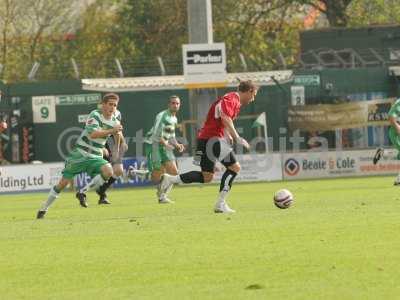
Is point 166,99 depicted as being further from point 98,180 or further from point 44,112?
point 98,180

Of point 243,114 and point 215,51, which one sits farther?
point 243,114

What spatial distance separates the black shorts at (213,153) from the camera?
19.8m

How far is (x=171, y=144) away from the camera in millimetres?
27562

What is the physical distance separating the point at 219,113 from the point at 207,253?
7.01 m

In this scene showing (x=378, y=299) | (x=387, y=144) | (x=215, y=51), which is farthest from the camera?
(x=387, y=144)

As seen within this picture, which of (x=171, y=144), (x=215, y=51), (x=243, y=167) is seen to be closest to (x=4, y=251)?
(x=171, y=144)

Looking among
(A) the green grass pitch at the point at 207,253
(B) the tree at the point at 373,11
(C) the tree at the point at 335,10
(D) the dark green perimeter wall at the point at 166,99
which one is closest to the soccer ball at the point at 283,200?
(A) the green grass pitch at the point at 207,253

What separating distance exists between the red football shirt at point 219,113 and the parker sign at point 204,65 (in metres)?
14.2

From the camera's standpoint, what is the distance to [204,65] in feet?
113

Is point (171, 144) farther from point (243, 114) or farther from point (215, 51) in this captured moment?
point (243, 114)

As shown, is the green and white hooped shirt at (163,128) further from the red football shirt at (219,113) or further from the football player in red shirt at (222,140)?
the red football shirt at (219,113)

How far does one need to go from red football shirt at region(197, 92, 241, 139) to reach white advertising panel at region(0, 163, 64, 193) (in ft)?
50.6

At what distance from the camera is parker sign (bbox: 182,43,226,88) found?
34.2 metres

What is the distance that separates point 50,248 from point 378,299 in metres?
5.47
